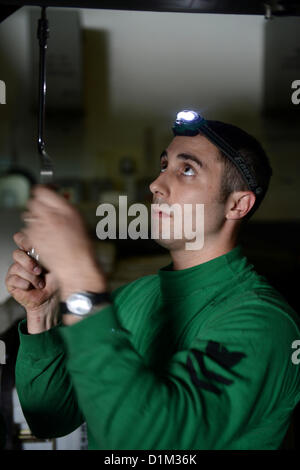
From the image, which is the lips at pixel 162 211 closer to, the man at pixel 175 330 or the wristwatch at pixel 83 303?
the man at pixel 175 330

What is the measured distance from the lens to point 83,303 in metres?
0.52

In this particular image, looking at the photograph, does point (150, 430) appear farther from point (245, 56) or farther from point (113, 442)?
point (245, 56)

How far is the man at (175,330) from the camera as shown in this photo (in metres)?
0.51

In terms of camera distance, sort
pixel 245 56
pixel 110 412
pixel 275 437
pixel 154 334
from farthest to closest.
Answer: pixel 245 56
pixel 154 334
pixel 275 437
pixel 110 412

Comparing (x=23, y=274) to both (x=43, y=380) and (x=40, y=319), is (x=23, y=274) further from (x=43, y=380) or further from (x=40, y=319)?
(x=43, y=380)

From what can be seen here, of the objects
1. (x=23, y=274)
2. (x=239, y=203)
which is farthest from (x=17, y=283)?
(x=239, y=203)

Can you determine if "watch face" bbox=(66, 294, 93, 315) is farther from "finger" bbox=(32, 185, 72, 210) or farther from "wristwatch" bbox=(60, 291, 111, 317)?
"finger" bbox=(32, 185, 72, 210)

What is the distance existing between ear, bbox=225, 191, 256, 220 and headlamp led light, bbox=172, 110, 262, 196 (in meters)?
0.01

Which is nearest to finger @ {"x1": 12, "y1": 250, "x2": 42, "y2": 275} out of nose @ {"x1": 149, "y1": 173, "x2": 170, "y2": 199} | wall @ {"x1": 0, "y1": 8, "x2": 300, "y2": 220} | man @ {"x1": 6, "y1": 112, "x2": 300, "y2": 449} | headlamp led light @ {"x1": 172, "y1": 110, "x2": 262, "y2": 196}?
man @ {"x1": 6, "y1": 112, "x2": 300, "y2": 449}

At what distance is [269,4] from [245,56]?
2.67 feet

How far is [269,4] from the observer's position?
2.38 ft

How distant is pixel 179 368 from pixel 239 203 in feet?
1.17

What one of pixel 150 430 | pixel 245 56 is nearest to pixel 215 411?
pixel 150 430

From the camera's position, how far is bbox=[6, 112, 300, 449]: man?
512 mm
